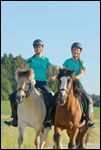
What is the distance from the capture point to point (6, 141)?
23.1 m

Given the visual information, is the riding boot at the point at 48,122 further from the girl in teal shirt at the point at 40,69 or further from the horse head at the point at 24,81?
the horse head at the point at 24,81

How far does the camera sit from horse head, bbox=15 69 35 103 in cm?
1382

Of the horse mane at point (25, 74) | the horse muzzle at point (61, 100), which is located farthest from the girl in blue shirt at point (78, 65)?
the horse muzzle at point (61, 100)

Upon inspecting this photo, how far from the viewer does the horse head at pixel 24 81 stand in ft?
45.3

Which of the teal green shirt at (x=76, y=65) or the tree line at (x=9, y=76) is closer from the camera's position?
the teal green shirt at (x=76, y=65)

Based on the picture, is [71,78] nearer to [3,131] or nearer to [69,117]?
[69,117]

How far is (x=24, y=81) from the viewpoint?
46.0 ft

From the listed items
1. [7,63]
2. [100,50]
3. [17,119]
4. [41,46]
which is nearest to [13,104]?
[17,119]

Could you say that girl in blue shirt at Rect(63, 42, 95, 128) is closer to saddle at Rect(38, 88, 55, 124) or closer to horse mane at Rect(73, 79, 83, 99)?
horse mane at Rect(73, 79, 83, 99)

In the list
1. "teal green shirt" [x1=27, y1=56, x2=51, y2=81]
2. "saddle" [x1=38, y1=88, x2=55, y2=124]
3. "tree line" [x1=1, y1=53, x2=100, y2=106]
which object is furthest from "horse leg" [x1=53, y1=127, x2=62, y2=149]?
"tree line" [x1=1, y1=53, x2=100, y2=106]

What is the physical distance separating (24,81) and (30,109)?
86cm

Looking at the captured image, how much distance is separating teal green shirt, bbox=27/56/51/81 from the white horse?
553 millimetres

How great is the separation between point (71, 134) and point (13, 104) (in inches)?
82.2

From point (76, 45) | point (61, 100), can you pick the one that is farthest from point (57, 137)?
point (76, 45)
